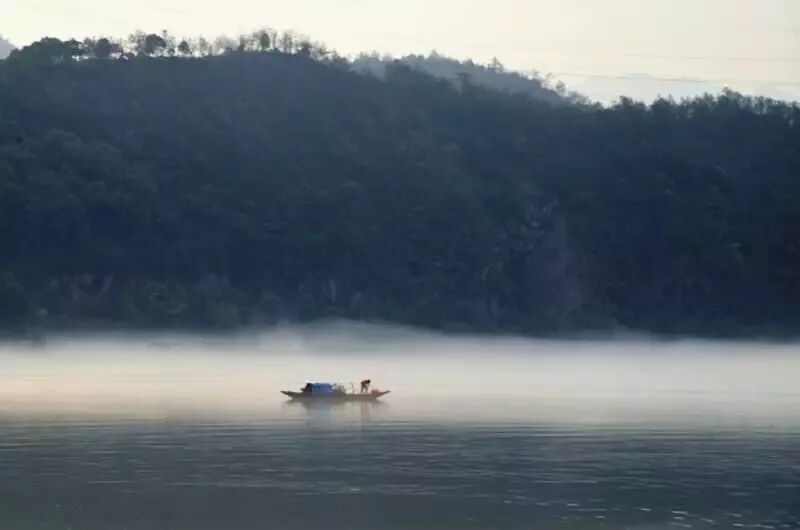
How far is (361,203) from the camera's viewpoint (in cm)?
11725

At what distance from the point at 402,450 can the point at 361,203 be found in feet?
254

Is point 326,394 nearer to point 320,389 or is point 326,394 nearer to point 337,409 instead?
point 320,389

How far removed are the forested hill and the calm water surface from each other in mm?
26922

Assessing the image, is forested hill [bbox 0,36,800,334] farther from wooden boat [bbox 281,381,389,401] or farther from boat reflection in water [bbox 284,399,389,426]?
boat reflection in water [bbox 284,399,389,426]

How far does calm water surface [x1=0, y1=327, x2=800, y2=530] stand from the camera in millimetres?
30422

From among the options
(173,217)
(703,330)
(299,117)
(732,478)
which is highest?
(299,117)

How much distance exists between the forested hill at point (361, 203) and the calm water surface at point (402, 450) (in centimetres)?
2692

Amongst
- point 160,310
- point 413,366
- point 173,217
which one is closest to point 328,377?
point 413,366

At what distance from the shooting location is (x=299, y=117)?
409ft

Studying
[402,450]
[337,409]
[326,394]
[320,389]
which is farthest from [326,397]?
[402,450]

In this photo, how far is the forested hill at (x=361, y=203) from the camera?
104 metres

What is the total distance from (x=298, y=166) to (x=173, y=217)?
533 inches

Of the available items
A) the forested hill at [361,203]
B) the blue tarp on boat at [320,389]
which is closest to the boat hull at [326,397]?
the blue tarp on boat at [320,389]

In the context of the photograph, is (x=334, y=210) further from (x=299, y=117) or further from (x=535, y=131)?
(x=535, y=131)
